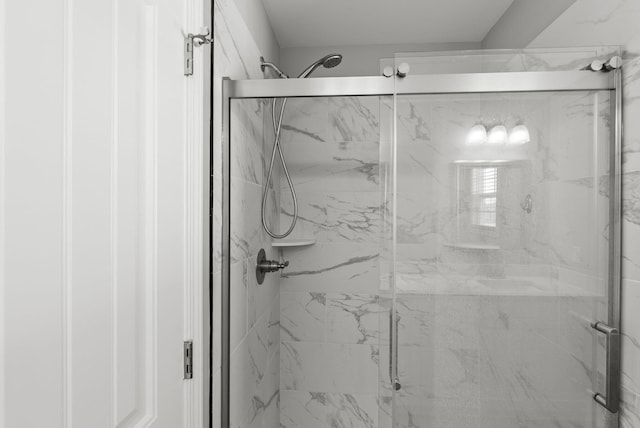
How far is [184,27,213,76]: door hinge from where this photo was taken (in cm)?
103

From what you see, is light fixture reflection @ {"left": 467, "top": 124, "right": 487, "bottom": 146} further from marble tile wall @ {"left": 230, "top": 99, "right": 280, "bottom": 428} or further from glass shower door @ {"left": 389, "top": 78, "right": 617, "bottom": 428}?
marble tile wall @ {"left": 230, "top": 99, "right": 280, "bottom": 428}

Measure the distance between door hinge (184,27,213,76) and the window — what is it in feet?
2.85

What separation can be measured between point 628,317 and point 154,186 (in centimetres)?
135

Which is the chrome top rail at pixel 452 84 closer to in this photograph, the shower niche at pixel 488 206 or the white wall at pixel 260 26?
the shower niche at pixel 488 206

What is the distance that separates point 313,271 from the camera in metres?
2.28

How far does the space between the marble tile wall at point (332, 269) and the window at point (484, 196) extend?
1.01 metres

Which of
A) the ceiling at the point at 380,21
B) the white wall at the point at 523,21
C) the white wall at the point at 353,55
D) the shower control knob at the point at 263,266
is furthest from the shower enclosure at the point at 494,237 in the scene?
the white wall at the point at 353,55

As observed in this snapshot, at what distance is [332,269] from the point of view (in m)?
2.27

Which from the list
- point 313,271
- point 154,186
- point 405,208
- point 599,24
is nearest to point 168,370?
point 154,186

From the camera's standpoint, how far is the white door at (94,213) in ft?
1.72

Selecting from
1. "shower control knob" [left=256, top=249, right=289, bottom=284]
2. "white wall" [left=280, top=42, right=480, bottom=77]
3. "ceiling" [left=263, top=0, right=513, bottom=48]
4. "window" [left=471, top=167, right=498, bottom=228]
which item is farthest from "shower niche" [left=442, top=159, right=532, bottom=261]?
"white wall" [left=280, top=42, right=480, bottom=77]

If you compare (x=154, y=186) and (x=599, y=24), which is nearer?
(x=154, y=186)

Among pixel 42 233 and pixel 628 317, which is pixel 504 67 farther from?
pixel 42 233

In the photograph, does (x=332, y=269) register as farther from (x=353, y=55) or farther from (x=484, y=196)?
(x=353, y=55)
